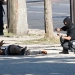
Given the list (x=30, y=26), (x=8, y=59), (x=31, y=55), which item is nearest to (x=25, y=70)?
(x=8, y=59)

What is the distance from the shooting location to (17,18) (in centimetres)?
1991

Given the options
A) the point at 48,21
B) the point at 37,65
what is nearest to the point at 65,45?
the point at 37,65

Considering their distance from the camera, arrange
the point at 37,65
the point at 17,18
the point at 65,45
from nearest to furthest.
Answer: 1. the point at 37,65
2. the point at 65,45
3. the point at 17,18

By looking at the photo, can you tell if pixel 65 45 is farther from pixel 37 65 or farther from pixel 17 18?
pixel 17 18

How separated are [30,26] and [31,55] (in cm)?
1180

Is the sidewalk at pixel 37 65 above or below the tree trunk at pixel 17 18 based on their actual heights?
below

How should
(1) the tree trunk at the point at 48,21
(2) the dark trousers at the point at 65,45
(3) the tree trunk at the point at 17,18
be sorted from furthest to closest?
(3) the tree trunk at the point at 17,18 → (1) the tree trunk at the point at 48,21 → (2) the dark trousers at the point at 65,45

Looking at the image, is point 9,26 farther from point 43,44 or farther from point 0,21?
point 43,44

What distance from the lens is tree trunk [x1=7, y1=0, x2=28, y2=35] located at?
19.9m

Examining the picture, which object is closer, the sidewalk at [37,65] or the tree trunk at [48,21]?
the sidewalk at [37,65]

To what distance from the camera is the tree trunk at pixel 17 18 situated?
19.9 m

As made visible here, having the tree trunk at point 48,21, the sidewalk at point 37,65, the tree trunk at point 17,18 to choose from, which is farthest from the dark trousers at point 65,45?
the tree trunk at point 17,18

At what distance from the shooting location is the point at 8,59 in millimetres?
12375

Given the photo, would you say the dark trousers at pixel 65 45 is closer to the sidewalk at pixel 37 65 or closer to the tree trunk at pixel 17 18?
the sidewalk at pixel 37 65
